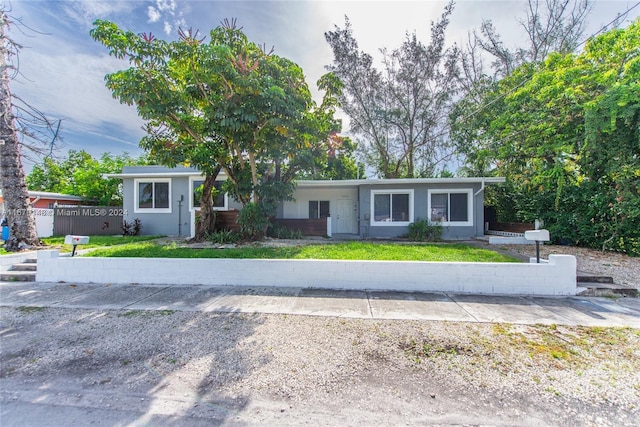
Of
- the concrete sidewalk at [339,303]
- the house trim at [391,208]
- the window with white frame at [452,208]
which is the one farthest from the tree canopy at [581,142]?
the concrete sidewalk at [339,303]

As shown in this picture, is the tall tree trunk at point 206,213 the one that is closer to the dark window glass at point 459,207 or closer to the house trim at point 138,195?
the house trim at point 138,195

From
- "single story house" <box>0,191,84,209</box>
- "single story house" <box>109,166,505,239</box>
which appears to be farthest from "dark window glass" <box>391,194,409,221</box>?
"single story house" <box>0,191,84,209</box>

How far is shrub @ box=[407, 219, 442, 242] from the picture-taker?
11.0 metres

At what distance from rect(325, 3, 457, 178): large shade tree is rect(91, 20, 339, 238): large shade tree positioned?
35.4 feet

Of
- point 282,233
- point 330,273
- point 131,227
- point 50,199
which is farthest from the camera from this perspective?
point 50,199

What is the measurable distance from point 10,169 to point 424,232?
44.8 ft

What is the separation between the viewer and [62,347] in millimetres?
3184

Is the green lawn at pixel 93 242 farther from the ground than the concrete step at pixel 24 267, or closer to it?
farther from the ground

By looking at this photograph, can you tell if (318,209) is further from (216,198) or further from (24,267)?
(24,267)

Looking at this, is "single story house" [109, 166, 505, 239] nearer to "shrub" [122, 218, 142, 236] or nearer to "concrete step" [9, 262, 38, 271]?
"shrub" [122, 218, 142, 236]

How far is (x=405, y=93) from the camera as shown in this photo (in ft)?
57.6

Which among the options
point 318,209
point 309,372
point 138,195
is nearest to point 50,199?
point 138,195

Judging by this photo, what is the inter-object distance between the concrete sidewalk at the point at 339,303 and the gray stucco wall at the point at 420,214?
6.66 metres

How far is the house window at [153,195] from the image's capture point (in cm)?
1227
